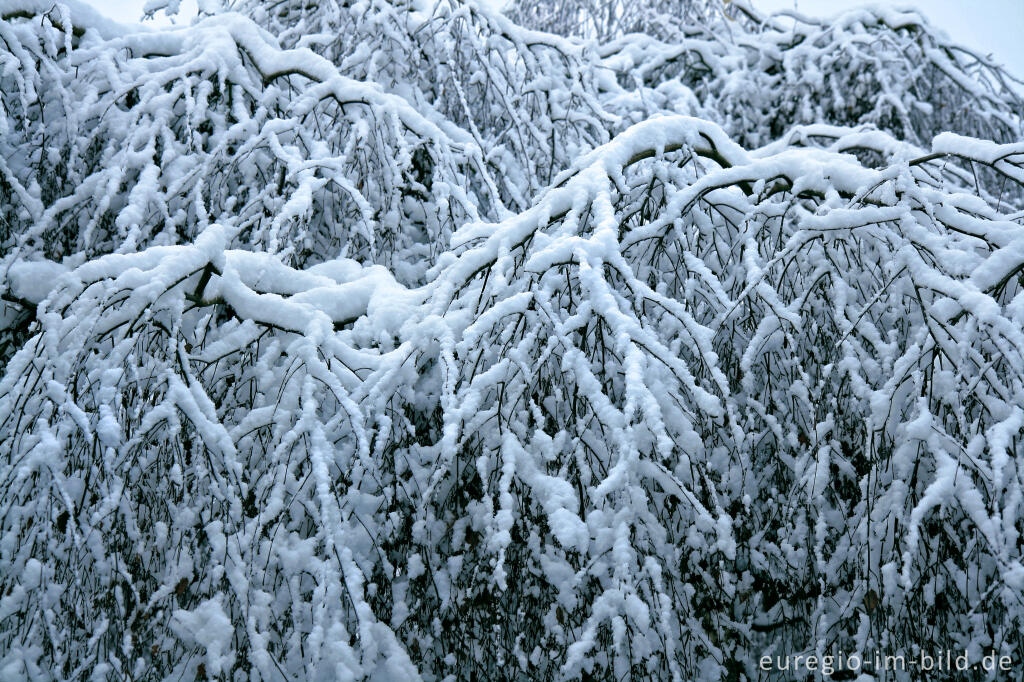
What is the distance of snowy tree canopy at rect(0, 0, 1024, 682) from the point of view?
1477 mm

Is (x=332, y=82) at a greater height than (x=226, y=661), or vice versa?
(x=332, y=82)

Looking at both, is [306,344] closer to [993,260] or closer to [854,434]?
[854,434]

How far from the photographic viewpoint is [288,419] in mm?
1713

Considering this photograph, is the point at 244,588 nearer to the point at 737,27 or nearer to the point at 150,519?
the point at 150,519

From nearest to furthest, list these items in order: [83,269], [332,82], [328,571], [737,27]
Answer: [328,571] < [83,269] < [332,82] < [737,27]

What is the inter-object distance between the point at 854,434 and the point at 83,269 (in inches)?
67.5

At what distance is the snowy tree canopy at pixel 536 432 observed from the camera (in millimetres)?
1477

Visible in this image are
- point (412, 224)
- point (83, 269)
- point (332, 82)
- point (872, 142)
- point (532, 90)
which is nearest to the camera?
point (83, 269)

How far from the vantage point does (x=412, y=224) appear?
9.91 feet

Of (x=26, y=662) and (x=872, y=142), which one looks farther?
(x=872, y=142)

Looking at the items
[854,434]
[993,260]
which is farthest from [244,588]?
[993,260]

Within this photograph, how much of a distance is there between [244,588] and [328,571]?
0.17m

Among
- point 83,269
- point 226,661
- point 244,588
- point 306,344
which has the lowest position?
point 226,661

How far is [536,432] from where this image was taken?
1564mm
